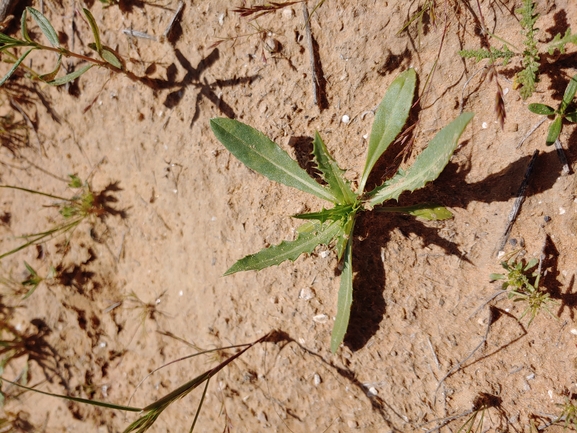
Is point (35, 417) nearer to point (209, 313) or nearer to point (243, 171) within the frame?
point (209, 313)

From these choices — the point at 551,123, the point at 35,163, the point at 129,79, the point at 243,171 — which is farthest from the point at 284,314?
the point at 35,163

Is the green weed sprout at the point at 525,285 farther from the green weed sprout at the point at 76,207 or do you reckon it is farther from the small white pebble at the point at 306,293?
the green weed sprout at the point at 76,207

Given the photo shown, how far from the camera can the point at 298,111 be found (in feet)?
8.79

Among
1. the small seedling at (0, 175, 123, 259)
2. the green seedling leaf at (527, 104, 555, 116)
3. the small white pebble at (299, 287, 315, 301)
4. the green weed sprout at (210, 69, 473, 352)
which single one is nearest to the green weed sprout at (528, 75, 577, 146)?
the green seedling leaf at (527, 104, 555, 116)

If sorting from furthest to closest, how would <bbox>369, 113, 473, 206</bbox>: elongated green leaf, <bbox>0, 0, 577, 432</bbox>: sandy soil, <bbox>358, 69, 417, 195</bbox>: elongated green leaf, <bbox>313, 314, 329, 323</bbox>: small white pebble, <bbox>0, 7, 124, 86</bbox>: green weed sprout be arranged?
1. <bbox>313, 314, 329, 323</bbox>: small white pebble
2. <bbox>0, 7, 124, 86</bbox>: green weed sprout
3. <bbox>358, 69, 417, 195</bbox>: elongated green leaf
4. <bbox>0, 0, 577, 432</bbox>: sandy soil
5. <bbox>369, 113, 473, 206</bbox>: elongated green leaf

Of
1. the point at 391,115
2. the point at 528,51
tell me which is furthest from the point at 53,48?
the point at 528,51

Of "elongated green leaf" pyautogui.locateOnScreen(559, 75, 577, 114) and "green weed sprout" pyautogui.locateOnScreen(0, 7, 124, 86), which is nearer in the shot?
"elongated green leaf" pyautogui.locateOnScreen(559, 75, 577, 114)

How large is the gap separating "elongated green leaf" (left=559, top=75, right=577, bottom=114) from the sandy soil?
0.24 feet

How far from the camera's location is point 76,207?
345 cm

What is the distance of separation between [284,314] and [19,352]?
8.30 ft

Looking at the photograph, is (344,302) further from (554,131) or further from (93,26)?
(93,26)

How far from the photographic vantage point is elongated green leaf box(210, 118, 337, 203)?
254 centimetres

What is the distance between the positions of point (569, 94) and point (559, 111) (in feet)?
0.27

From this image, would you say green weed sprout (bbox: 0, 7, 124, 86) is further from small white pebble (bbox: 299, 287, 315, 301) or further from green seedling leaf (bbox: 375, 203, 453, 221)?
green seedling leaf (bbox: 375, 203, 453, 221)
